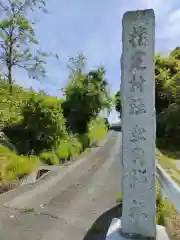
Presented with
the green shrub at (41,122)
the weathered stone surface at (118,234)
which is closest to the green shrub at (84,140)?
the green shrub at (41,122)

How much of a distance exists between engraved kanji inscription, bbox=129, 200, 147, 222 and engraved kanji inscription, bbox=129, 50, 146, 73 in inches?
64.8

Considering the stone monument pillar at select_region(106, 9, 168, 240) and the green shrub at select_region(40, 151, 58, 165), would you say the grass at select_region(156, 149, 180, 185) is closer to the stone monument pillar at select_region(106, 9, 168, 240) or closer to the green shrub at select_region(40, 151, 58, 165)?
the green shrub at select_region(40, 151, 58, 165)

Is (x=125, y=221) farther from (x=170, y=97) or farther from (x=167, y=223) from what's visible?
(x=170, y=97)

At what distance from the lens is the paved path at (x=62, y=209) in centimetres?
550

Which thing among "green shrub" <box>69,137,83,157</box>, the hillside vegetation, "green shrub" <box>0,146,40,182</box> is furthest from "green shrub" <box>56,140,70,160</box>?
"green shrub" <box>0,146,40,182</box>

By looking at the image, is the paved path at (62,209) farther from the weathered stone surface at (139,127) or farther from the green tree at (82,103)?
the green tree at (82,103)

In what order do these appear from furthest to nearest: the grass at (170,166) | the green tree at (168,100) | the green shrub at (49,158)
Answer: the green tree at (168,100) < the green shrub at (49,158) < the grass at (170,166)

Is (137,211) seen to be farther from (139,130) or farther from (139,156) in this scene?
(139,130)

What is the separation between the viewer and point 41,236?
17.4ft

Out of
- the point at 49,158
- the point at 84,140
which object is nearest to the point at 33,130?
the point at 49,158

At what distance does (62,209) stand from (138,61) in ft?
13.4

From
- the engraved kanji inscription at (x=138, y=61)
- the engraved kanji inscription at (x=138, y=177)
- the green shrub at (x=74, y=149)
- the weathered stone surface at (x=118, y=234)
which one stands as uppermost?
the engraved kanji inscription at (x=138, y=61)

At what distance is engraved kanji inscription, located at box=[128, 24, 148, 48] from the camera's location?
397cm

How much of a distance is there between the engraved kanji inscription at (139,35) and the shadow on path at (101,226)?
129 inches
